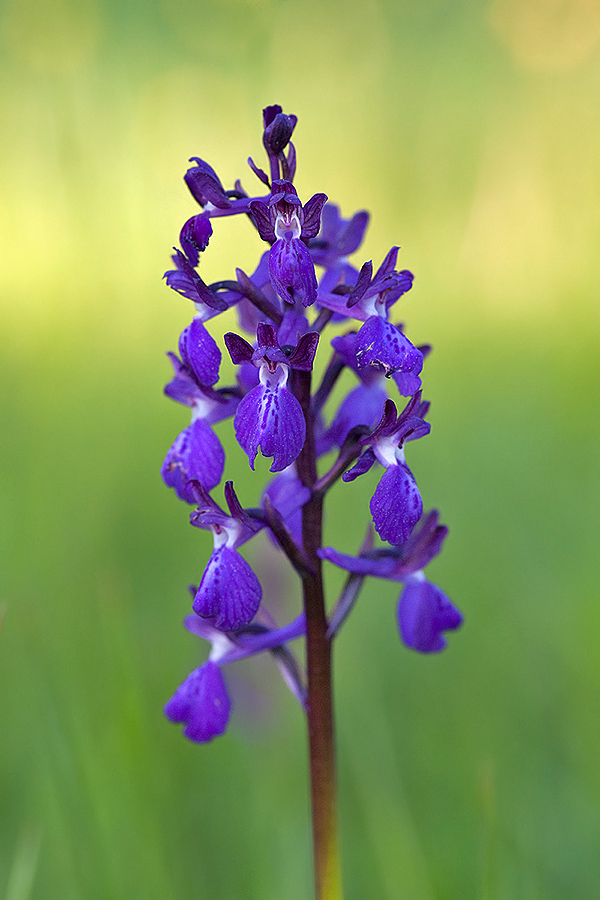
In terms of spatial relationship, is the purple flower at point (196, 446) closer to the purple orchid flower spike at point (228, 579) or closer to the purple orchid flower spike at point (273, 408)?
the purple orchid flower spike at point (228, 579)

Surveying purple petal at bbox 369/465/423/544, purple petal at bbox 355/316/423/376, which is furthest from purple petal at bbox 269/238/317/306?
purple petal at bbox 369/465/423/544

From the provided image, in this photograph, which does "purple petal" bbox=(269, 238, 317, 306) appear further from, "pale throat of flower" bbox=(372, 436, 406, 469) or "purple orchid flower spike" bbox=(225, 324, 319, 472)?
"pale throat of flower" bbox=(372, 436, 406, 469)

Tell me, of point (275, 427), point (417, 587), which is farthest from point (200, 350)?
point (417, 587)

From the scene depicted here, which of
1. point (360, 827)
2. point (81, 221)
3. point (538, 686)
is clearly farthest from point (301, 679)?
point (81, 221)

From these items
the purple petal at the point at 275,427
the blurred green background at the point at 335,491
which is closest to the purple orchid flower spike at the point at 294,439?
the purple petal at the point at 275,427

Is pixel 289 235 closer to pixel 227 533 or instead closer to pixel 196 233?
pixel 196 233

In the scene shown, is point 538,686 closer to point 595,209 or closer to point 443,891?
point 443,891
